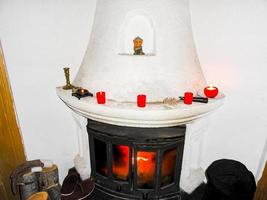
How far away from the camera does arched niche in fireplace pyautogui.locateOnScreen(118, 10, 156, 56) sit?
1.40 meters

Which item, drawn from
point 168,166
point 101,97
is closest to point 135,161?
point 168,166

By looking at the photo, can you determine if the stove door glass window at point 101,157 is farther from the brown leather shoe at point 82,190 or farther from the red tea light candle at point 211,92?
the red tea light candle at point 211,92

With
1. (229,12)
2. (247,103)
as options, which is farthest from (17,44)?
(247,103)

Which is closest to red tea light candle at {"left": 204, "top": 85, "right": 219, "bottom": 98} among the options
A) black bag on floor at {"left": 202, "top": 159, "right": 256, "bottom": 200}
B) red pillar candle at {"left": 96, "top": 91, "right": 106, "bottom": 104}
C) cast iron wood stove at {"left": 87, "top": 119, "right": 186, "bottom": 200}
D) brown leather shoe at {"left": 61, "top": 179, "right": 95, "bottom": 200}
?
cast iron wood stove at {"left": 87, "top": 119, "right": 186, "bottom": 200}

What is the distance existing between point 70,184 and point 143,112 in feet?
3.92

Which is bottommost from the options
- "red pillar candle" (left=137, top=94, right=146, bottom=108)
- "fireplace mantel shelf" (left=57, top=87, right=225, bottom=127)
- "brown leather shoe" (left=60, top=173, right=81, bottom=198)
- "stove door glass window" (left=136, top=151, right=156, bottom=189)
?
"brown leather shoe" (left=60, top=173, right=81, bottom=198)

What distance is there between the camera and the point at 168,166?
1.63 m

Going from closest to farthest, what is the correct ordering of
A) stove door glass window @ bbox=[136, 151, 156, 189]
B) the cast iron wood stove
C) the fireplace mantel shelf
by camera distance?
the fireplace mantel shelf < the cast iron wood stove < stove door glass window @ bbox=[136, 151, 156, 189]

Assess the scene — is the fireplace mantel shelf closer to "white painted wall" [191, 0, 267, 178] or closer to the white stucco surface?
the white stucco surface

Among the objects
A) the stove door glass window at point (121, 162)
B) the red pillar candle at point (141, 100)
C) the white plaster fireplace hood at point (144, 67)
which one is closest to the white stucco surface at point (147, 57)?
the white plaster fireplace hood at point (144, 67)

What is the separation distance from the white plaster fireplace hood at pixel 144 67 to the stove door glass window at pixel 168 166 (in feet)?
1.24

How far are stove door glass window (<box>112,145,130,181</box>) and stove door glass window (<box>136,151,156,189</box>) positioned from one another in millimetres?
112

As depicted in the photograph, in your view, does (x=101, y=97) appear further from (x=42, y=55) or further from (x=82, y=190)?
(x=82, y=190)

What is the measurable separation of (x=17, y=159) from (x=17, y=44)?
105 centimetres
